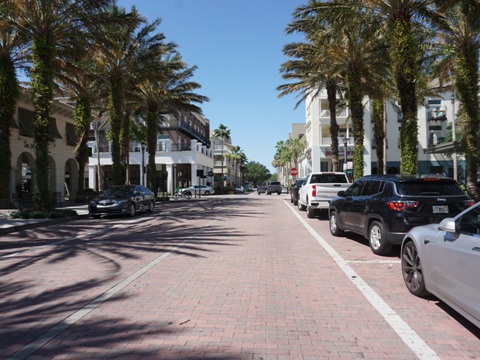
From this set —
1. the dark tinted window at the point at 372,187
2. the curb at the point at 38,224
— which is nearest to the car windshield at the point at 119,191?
the curb at the point at 38,224

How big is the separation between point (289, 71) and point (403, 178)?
Answer: 22641 millimetres

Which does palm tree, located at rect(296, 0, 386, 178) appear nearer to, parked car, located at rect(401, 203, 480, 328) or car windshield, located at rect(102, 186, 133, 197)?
car windshield, located at rect(102, 186, 133, 197)

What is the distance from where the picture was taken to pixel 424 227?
543 centimetres

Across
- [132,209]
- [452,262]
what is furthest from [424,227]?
[132,209]

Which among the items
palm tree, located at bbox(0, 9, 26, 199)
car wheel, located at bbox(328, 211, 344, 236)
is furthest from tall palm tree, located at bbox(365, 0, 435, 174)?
palm tree, located at bbox(0, 9, 26, 199)

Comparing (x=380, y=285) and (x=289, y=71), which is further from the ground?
(x=289, y=71)

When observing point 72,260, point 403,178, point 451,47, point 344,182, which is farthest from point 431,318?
point 451,47

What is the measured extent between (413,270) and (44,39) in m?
17.8

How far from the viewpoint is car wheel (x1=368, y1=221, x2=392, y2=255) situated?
8.22 m

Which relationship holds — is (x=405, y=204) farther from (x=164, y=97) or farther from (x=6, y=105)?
(x=164, y=97)

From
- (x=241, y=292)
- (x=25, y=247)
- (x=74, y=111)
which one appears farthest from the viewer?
(x=74, y=111)

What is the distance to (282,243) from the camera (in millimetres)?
A: 10555

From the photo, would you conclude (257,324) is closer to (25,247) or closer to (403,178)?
(403,178)

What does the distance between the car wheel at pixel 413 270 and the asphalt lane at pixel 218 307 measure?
0.14 metres
